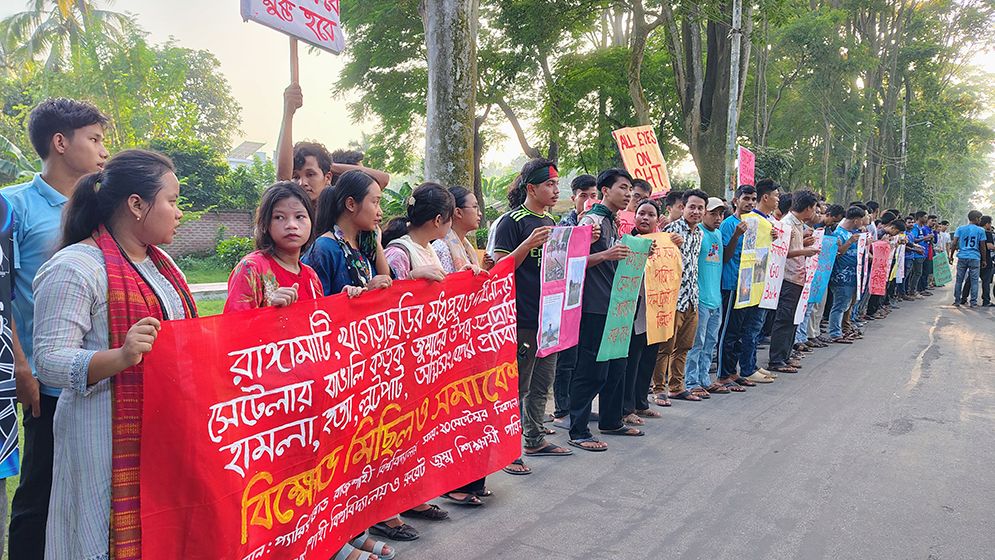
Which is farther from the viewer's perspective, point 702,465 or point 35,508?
point 702,465

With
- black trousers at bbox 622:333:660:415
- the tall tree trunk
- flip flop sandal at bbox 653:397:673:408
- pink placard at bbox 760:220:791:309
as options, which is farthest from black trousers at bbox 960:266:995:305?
the tall tree trunk

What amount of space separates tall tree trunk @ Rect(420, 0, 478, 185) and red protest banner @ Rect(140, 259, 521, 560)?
3.59m

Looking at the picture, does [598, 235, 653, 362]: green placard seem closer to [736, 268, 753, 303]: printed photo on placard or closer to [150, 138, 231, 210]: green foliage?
[736, 268, 753, 303]: printed photo on placard

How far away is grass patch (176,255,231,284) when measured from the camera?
22.0m

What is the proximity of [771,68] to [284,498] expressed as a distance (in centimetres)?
3258

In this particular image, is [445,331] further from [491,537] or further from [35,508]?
[35,508]

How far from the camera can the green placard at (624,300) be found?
17.0 ft

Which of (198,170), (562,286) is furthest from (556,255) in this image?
(198,170)

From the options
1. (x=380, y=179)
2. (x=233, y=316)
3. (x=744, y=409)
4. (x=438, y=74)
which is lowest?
(x=744, y=409)

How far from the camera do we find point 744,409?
647 centimetres

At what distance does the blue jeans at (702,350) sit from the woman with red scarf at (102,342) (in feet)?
17.7

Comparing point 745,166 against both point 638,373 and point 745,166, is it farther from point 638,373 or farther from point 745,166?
point 638,373

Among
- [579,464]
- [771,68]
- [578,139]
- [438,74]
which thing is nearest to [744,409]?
[579,464]

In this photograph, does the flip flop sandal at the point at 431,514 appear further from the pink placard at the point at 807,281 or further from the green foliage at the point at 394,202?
the green foliage at the point at 394,202
